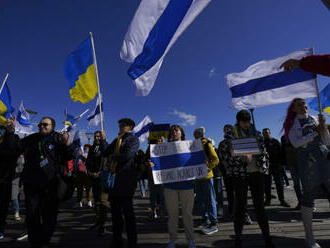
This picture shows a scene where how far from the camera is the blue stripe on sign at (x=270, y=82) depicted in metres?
4.02

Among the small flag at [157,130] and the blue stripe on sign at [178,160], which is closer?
the blue stripe on sign at [178,160]

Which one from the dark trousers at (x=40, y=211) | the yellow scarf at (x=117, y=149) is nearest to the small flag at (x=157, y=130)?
the yellow scarf at (x=117, y=149)

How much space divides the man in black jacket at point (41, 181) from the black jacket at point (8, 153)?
Answer: 31cm

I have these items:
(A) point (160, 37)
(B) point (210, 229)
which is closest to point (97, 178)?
(B) point (210, 229)

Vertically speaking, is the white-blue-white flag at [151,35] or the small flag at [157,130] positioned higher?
the white-blue-white flag at [151,35]

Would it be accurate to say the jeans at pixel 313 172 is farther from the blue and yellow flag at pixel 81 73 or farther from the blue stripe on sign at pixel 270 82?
the blue and yellow flag at pixel 81 73

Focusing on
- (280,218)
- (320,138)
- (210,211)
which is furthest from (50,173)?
(280,218)

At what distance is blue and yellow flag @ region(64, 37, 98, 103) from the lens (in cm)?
609

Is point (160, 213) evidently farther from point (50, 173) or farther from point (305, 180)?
point (305, 180)

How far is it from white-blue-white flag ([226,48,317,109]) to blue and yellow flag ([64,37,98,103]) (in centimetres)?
424

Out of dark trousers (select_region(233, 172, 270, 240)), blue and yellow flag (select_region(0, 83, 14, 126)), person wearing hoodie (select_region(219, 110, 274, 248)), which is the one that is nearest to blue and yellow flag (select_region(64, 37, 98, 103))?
blue and yellow flag (select_region(0, 83, 14, 126))

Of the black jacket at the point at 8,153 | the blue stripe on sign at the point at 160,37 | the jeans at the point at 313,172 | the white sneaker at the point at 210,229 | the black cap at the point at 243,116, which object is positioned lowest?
the white sneaker at the point at 210,229

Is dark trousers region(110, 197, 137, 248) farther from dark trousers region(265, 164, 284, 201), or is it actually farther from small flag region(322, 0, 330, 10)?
dark trousers region(265, 164, 284, 201)

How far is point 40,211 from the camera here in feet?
9.86
